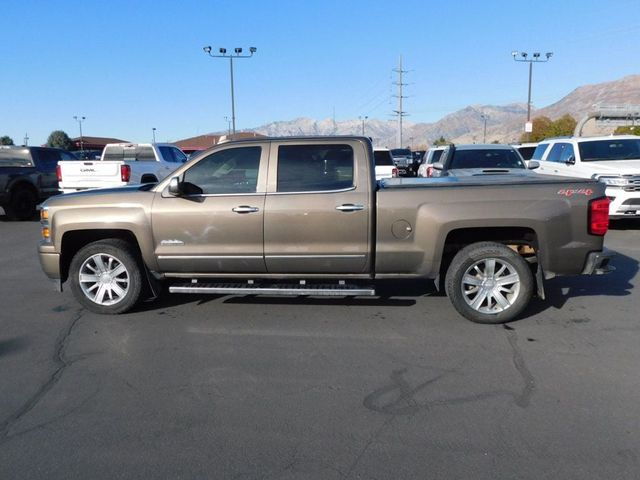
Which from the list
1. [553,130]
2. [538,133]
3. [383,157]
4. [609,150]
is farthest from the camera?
[538,133]

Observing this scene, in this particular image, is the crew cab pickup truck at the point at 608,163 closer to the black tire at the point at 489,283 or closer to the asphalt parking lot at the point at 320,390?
the asphalt parking lot at the point at 320,390

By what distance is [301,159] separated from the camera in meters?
5.74

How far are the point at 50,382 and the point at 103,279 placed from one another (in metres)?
1.80

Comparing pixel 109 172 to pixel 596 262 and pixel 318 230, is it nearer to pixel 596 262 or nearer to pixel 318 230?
pixel 318 230

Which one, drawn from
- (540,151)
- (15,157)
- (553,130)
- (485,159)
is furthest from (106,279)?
(553,130)

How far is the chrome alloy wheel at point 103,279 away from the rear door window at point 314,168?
1987 millimetres

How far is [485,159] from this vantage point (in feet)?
41.0

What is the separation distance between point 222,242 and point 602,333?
3.83 metres

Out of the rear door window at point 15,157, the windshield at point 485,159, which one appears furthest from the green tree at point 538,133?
the rear door window at point 15,157

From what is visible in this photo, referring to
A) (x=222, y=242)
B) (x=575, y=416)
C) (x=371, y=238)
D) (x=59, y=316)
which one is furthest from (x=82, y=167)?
(x=575, y=416)

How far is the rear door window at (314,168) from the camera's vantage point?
5.62 meters

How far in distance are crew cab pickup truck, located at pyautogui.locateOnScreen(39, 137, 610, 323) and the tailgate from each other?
831 cm

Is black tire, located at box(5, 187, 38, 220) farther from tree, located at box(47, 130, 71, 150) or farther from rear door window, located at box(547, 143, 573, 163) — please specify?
tree, located at box(47, 130, 71, 150)

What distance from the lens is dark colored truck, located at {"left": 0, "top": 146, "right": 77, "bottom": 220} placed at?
1412cm
